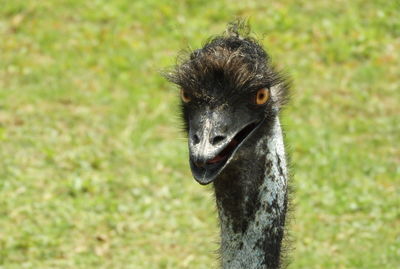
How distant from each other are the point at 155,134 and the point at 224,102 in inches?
201

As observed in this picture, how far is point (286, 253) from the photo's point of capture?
4.34 m

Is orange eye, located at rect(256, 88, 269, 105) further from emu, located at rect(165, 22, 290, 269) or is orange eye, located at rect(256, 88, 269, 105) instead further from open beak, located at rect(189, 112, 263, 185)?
open beak, located at rect(189, 112, 263, 185)

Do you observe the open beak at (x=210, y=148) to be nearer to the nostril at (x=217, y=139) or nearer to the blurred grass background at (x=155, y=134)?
the nostril at (x=217, y=139)

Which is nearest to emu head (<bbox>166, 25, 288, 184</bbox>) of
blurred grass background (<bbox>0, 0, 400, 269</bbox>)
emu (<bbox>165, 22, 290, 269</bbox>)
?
emu (<bbox>165, 22, 290, 269</bbox>)

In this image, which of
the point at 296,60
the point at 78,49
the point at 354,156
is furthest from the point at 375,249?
the point at 78,49

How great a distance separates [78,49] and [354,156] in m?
3.69

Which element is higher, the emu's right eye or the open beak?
the emu's right eye

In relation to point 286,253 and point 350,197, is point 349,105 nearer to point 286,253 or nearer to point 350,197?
point 350,197

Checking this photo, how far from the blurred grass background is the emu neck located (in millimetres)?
2072

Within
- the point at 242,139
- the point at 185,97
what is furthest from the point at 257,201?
the point at 185,97

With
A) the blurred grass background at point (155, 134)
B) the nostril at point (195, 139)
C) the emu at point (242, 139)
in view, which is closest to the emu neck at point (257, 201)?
the emu at point (242, 139)

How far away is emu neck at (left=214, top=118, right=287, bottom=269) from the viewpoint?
3.94 m

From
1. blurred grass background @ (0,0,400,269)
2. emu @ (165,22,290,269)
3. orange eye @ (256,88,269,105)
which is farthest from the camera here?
blurred grass background @ (0,0,400,269)

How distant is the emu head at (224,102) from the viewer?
12.1 ft
